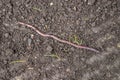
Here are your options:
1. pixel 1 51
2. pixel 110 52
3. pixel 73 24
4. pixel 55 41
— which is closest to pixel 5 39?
pixel 1 51

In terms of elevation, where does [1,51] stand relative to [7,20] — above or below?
below

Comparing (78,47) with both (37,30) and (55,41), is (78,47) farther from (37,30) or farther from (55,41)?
(37,30)

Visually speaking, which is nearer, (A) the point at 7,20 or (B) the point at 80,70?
(B) the point at 80,70

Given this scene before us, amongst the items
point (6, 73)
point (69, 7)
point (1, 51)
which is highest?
point (69, 7)

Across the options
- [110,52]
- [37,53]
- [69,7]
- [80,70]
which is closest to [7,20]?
[37,53]

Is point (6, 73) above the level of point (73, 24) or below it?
below

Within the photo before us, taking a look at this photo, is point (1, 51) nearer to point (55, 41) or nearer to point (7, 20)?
point (7, 20)
